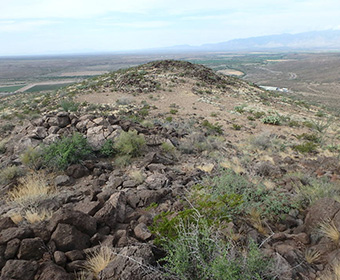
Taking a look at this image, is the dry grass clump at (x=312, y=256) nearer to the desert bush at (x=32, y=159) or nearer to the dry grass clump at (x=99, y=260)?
the dry grass clump at (x=99, y=260)

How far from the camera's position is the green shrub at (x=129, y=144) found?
7445 mm

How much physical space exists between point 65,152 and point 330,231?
6.34 meters

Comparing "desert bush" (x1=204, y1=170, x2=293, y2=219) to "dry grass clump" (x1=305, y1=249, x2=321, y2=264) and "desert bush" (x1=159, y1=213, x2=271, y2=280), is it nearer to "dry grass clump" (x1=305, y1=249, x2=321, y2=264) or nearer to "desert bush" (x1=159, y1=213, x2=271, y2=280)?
"dry grass clump" (x1=305, y1=249, x2=321, y2=264)

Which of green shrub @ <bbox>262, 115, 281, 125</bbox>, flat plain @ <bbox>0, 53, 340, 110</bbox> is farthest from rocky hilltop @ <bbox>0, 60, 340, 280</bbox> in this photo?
flat plain @ <bbox>0, 53, 340, 110</bbox>

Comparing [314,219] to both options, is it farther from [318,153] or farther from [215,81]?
[215,81]

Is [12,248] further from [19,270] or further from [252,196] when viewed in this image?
[252,196]

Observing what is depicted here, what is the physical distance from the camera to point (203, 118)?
16062 mm

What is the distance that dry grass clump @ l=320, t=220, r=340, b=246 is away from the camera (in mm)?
3677

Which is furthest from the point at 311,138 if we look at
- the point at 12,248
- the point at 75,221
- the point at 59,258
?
the point at 12,248

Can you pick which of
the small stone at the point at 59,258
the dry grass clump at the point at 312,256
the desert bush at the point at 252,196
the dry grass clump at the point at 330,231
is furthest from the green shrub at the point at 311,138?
the small stone at the point at 59,258

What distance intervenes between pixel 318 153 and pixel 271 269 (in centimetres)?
921

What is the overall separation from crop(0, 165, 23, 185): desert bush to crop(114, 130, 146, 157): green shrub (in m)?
2.77

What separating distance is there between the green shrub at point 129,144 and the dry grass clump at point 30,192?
2371 mm

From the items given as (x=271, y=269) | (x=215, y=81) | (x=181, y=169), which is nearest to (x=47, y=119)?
(x=181, y=169)
